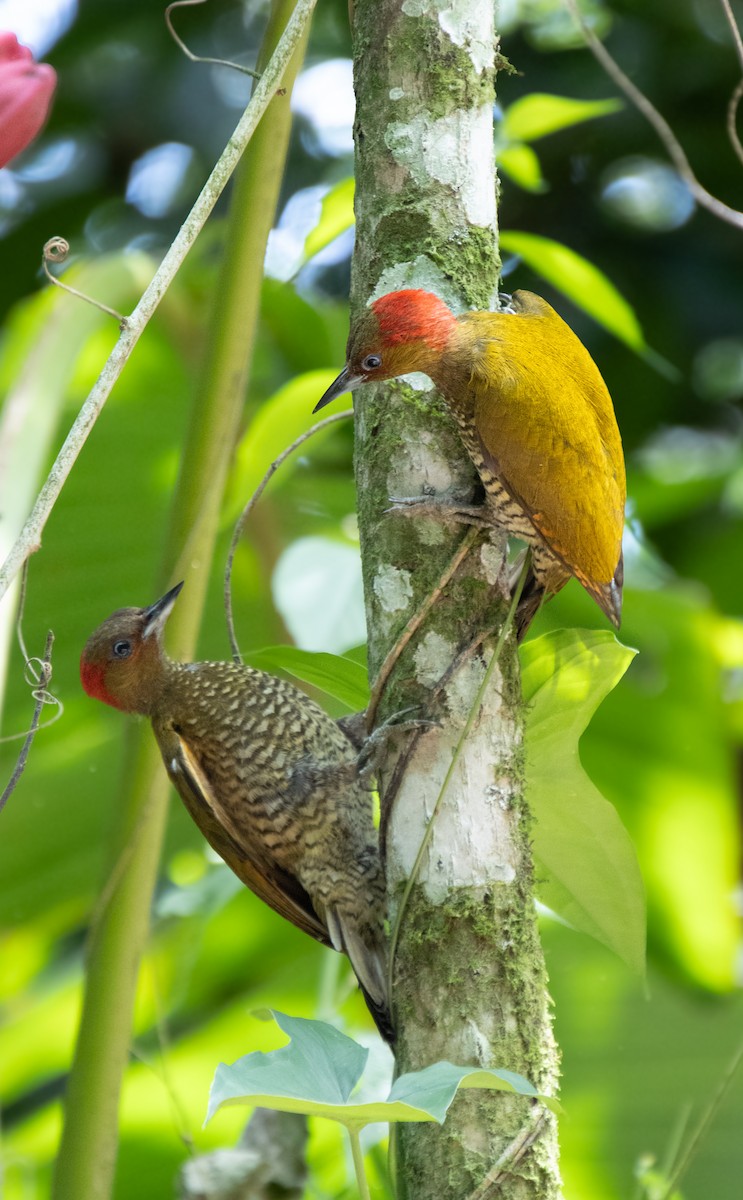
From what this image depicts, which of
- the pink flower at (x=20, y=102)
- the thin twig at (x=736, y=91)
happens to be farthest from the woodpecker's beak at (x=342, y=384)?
the thin twig at (x=736, y=91)

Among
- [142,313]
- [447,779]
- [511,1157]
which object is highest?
[142,313]

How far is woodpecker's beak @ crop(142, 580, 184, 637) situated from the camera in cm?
171

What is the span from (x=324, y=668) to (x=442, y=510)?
0.96ft

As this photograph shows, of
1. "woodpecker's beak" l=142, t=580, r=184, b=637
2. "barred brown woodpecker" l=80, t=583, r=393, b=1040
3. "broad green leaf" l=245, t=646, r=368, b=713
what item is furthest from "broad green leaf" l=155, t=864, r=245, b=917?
"broad green leaf" l=245, t=646, r=368, b=713

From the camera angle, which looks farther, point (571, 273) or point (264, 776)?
point (571, 273)

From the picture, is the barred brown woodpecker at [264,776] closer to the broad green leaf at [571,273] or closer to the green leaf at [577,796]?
the green leaf at [577,796]

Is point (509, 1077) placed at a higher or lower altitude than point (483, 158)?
lower

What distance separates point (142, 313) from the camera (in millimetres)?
1171

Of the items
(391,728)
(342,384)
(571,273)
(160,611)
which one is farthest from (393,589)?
(571,273)

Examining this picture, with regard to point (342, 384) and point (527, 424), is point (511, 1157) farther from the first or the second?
point (342, 384)

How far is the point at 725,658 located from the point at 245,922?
112 centimetres

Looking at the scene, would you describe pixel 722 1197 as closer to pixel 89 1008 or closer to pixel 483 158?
pixel 89 1008

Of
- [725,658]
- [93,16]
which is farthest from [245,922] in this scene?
[93,16]

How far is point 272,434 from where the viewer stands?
1.95 meters
